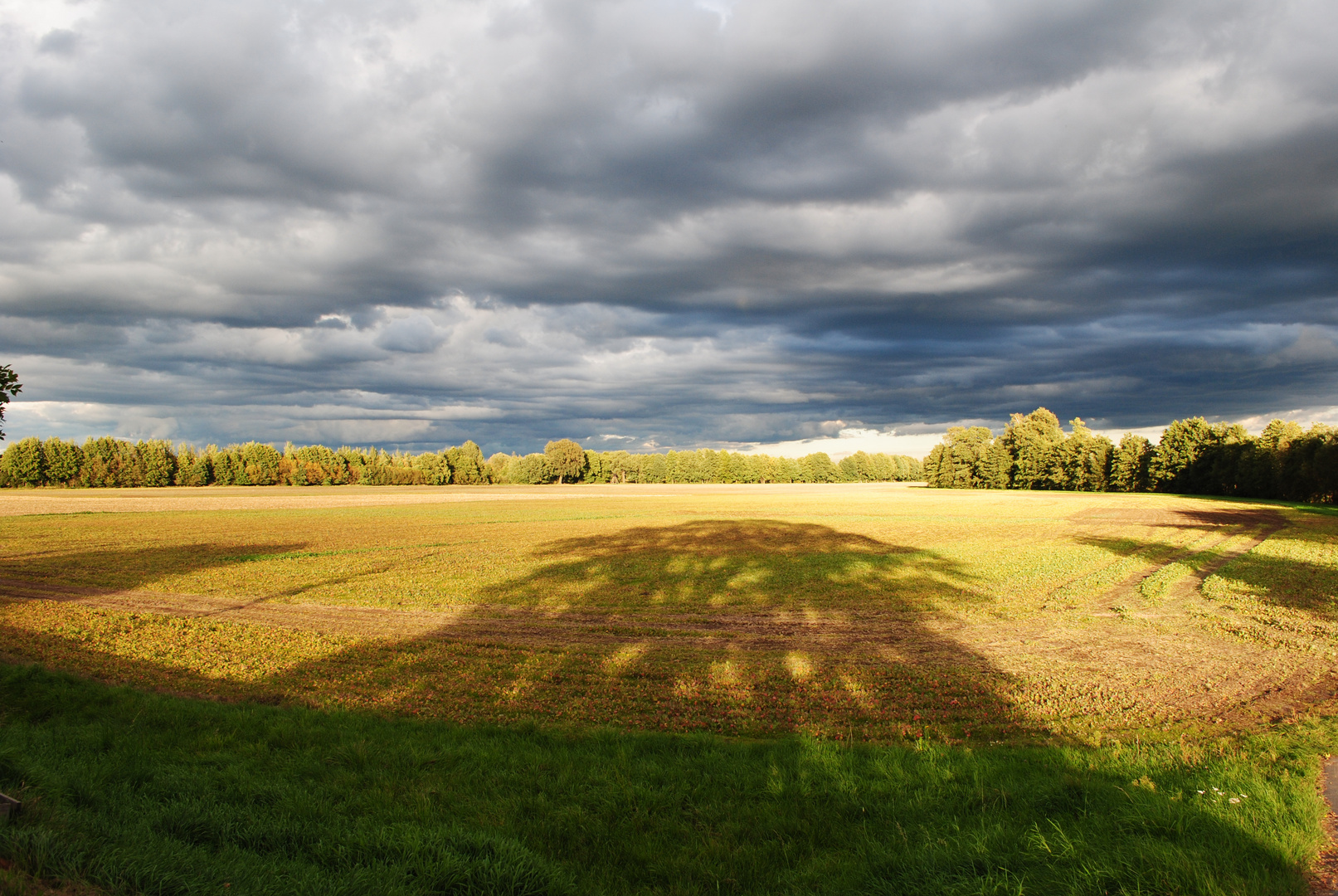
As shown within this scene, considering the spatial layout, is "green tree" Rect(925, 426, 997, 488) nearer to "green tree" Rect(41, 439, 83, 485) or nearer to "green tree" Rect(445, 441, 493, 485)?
"green tree" Rect(445, 441, 493, 485)

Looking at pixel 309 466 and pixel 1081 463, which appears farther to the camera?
pixel 309 466

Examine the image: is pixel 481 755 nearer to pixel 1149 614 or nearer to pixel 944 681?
pixel 944 681

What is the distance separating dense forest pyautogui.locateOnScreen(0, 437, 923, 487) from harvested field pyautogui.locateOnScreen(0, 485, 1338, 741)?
131329mm

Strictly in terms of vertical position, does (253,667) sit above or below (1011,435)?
below

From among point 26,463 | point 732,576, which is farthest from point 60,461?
point 732,576

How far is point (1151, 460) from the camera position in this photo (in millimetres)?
101312

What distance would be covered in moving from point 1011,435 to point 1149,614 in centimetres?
12936

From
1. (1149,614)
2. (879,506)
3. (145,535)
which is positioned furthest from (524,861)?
(879,506)

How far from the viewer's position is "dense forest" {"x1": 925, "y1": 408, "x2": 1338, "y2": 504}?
3150 inches

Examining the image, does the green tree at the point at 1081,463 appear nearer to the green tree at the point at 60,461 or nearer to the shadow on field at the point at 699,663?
the shadow on field at the point at 699,663

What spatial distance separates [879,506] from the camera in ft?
232

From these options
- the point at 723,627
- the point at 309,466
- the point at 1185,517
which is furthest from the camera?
the point at 309,466

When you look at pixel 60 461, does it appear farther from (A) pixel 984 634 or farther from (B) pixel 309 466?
(A) pixel 984 634

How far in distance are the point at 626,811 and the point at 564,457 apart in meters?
174
